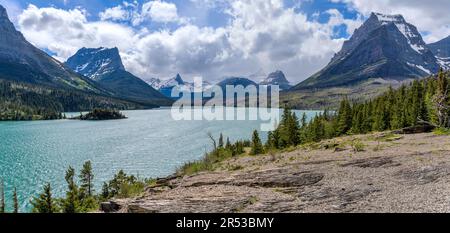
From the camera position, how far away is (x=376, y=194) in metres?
21.5

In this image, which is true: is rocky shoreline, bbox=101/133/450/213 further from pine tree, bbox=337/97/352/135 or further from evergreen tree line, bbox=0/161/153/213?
pine tree, bbox=337/97/352/135

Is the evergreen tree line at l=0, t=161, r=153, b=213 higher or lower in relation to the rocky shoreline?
lower

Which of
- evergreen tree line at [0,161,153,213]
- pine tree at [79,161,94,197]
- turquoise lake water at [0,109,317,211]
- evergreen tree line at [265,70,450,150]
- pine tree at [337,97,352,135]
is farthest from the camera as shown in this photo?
pine tree at [337,97,352,135]

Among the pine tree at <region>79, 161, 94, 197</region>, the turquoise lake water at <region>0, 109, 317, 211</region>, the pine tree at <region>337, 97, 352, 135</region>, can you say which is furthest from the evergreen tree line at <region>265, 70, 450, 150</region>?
the pine tree at <region>79, 161, 94, 197</region>

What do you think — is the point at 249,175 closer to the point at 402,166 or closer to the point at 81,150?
the point at 402,166

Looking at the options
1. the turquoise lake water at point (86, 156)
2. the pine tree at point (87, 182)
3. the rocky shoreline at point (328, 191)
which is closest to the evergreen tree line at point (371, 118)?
the turquoise lake water at point (86, 156)

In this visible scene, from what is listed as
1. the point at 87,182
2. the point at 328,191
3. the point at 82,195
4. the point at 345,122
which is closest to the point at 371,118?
the point at 345,122

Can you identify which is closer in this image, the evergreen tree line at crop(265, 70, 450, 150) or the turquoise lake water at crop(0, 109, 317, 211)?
the turquoise lake water at crop(0, 109, 317, 211)

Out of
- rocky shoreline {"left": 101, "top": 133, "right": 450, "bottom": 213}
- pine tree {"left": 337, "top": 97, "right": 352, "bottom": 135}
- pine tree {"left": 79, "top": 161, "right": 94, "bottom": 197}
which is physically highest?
pine tree {"left": 337, "top": 97, "right": 352, "bottom": 135}

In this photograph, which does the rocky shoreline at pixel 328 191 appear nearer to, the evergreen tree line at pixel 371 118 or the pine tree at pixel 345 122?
the evergreen tree line at pixel 371 118

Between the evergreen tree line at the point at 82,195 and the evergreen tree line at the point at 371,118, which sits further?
the evergreen tree line at the point at 371,118

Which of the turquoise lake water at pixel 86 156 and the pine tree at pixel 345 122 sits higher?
the pine tree at pixel 345 122
